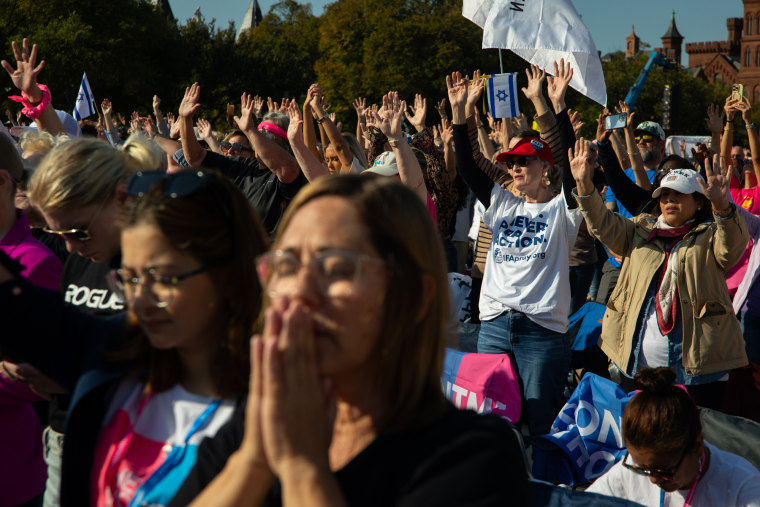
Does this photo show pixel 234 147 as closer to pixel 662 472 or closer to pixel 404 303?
pixel 662 472

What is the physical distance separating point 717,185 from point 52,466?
3436 mm

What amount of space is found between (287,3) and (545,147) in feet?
215

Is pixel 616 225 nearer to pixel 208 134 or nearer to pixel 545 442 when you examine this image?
pixel 545 442

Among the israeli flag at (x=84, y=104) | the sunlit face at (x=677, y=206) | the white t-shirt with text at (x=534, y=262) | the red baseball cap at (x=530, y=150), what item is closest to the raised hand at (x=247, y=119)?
the red baseball cap at (x=530, y=150)

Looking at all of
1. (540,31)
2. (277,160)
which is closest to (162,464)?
(277,160)

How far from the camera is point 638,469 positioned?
329cm

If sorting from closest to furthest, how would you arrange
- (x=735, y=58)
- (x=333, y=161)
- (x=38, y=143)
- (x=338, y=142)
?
(x=38, y=143)
(x=338, y=142)
(x=333, y=161)
(x=735, y=58)

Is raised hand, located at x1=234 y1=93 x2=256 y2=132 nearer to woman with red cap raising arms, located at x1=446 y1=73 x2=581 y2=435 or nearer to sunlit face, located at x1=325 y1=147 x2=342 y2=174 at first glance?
sunlit face, located at x1=325 y1=147 x2=342 y2=174

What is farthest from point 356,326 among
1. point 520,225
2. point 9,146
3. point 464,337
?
point 464,337

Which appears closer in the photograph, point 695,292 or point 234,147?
point 695,292

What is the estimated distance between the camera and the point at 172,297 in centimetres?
168

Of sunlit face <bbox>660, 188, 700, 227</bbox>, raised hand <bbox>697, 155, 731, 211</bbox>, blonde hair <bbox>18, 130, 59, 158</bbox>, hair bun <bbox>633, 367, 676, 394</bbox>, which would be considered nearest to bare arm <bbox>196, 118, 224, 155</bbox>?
blonde hair <bbox>18, 130, 59, 158</bbox>

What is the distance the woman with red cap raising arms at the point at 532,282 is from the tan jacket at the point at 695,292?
0.25 metres

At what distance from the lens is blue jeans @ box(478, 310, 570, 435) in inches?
181
